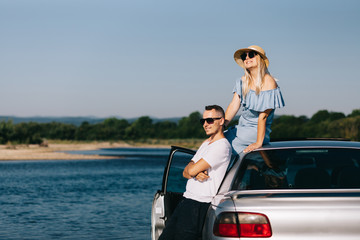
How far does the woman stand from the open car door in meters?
0.49

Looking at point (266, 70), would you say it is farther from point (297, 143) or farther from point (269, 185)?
point (269, 185)

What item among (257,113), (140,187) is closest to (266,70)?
(257,113)

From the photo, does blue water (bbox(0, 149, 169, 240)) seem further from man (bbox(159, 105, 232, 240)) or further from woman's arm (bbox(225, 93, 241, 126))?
man (bbox(159, 105, 232, 240))

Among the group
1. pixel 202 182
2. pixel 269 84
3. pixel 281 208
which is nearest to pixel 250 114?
pixel 269 84

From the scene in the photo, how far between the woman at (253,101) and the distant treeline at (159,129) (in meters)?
58.7

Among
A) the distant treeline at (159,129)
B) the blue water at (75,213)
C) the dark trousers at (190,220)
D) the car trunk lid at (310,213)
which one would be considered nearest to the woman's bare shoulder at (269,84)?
the dark trousers at (190,220)

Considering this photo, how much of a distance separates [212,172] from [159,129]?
167 meters

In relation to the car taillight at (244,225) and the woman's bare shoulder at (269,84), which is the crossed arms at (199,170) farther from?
the woman's bare shoulder at (269,84)

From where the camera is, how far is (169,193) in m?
5.11

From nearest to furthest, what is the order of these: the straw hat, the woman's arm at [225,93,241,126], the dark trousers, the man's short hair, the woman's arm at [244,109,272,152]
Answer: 1. the dark trousers
2. the man's short hair
3. the woman's arm at [244,109,272,152]
4. the straw hat
5. the woman's arm at [225,93,241,126]

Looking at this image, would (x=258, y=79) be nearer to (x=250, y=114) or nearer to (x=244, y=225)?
(x=250, y=114)

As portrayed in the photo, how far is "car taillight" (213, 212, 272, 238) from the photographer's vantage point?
348 cm

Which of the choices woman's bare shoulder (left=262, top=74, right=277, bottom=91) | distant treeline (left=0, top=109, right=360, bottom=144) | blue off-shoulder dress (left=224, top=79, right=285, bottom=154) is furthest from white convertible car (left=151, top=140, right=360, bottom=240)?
distant treeline (left=0, top=109, right=360, bottom=144)

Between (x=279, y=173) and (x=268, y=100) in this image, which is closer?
(x=279, y=173)
